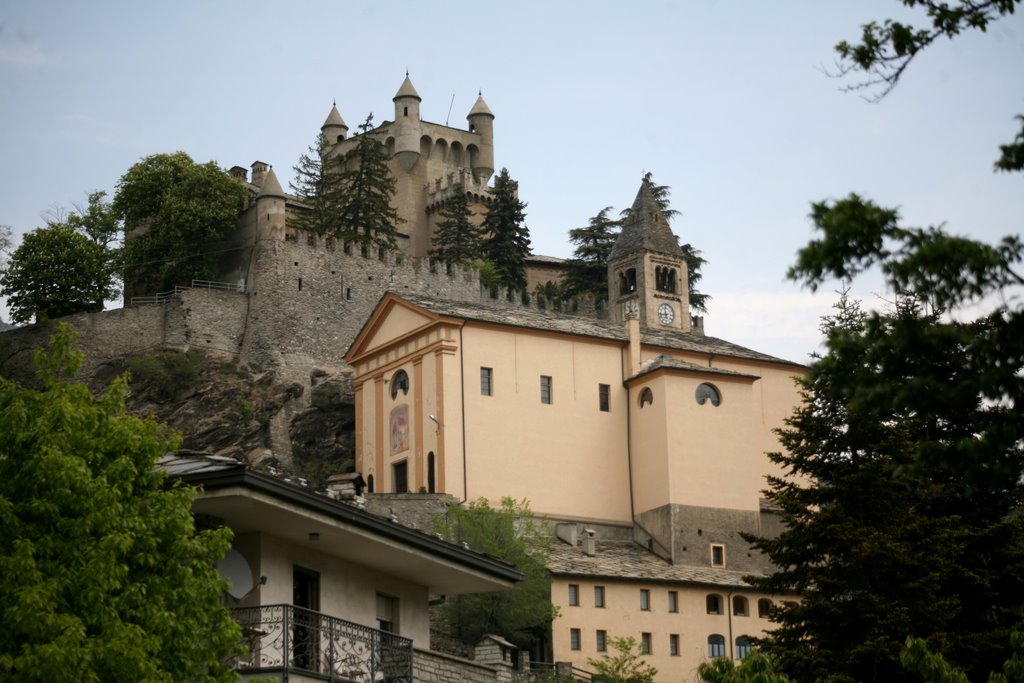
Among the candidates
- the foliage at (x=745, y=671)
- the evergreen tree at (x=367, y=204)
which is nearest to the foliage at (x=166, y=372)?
the evergreen tree at (x=367, y=204)

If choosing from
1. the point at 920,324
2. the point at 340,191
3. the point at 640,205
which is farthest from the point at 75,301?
the point at 920,324

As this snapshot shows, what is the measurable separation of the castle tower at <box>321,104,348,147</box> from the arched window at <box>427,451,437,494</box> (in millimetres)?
54272

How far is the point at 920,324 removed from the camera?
12.4 metres

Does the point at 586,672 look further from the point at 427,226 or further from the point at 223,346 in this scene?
the point at 427,226

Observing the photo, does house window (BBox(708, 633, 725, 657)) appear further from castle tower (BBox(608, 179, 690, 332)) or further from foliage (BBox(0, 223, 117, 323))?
foliage (BBox(0, 223, 117, 323))

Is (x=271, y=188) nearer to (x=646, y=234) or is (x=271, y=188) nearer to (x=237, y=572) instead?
(x=646, y=234)

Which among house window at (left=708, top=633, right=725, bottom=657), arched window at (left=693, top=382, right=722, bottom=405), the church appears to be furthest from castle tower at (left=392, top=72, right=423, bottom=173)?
house window at (left=708, top=633, right=725, bottom=657)

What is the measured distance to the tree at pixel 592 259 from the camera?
87812 millimetres

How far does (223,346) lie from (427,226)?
102 feet

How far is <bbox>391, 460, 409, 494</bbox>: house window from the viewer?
200 feet

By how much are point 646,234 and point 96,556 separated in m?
60.0

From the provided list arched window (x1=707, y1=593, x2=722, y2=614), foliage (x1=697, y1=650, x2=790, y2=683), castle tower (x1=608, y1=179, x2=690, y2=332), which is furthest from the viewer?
castle tower (x1=608, y1=179, x2=690, y2=332)

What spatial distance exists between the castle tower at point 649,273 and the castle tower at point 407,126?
32867 millimetres

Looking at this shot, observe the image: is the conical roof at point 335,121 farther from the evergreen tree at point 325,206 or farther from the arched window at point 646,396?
the arched window at point 646,396
